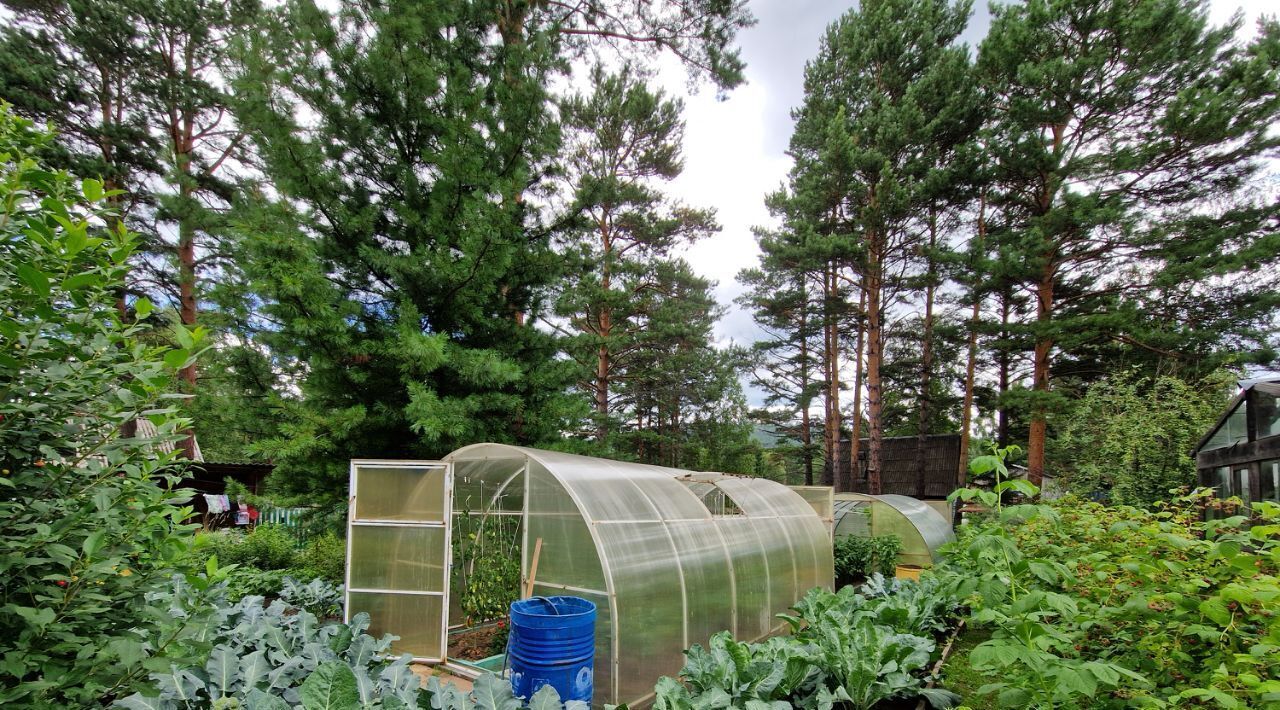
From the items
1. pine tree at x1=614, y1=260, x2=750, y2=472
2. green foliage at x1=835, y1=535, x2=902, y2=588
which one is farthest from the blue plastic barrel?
pine tree at x1=614, y1=260, x2=750, y2=472

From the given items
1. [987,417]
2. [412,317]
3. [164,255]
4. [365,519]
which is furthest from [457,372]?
[987,417]

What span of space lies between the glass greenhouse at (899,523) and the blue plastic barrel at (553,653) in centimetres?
928

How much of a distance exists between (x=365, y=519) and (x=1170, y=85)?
16.9 meters

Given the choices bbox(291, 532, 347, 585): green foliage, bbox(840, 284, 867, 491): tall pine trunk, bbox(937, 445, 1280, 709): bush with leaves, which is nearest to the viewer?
bbox(937, 445, 1280, 709): bush with leaves

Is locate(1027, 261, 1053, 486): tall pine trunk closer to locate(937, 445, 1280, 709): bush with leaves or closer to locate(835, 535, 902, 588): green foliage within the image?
locate(835, 535, 902, 588): green foliage

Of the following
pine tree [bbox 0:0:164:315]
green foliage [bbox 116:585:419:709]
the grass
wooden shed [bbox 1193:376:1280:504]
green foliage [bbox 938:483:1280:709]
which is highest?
pine tree [bbox 0:0:164:315]

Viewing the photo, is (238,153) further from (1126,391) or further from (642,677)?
(1126,391)

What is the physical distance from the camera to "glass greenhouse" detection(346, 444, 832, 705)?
482 cm

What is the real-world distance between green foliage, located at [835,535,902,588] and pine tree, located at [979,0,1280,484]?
4.68 meters

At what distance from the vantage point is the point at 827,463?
19.8 metres

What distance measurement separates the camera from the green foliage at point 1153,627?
1.96 m

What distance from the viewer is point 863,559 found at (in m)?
10.9

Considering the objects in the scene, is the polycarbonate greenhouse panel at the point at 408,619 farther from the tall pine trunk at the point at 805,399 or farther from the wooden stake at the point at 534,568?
the tall pine trunk at the point at 805,399

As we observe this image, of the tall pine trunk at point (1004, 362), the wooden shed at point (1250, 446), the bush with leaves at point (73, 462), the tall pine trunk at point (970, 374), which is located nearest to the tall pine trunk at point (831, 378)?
the tall pine trunk at point (970, 374)
